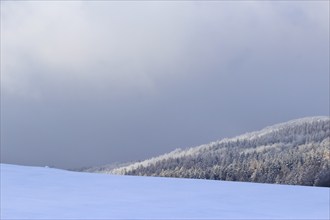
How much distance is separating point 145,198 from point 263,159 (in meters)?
71.8

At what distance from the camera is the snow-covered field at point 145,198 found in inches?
214

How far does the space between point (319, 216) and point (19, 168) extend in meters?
4.99

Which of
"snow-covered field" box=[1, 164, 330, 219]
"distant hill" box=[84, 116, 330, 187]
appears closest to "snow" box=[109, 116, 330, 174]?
"distant hill" box=[84, 116, 330, 187]

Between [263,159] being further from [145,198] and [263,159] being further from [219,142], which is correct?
[145,198]

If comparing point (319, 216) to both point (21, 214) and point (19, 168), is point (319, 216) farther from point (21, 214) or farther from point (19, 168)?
point (19, 168)

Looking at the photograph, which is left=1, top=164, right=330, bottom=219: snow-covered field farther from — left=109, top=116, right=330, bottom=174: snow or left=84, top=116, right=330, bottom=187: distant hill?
left=109, top=116, right=330, bottom=174: snow

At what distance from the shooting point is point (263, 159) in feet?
253

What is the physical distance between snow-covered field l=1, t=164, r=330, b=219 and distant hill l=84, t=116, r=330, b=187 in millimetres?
48899

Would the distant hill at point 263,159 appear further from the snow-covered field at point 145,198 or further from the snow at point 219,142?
the snow-covered field at point 145,198

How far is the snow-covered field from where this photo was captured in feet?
17.8

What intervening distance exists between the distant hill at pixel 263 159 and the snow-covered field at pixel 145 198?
48.9m

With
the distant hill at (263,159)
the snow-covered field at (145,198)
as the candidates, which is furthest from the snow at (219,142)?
the snow-covered field at (145,198)

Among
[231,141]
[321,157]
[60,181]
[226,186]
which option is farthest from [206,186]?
[231,141]

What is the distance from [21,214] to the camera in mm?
5160
